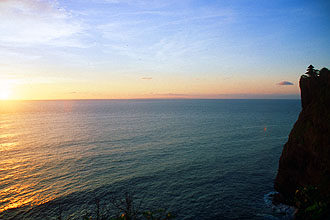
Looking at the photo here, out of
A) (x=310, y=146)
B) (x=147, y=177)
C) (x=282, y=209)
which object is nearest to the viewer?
(x=310, y=146)

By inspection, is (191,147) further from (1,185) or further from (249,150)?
(1,185)

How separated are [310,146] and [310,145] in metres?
0.13

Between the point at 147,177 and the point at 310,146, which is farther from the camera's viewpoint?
the point at 147,177

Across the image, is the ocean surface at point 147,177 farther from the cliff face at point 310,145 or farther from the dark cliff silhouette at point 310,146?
the cliff face at point 310,145

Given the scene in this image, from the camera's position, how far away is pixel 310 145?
83.4 ft

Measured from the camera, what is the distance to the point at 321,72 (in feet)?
91.2

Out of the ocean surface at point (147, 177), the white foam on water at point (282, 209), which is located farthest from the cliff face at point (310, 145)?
the ocean surface at point (147, 177)

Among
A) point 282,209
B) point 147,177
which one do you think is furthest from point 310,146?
point 147,177

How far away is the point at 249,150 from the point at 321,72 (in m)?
29.3

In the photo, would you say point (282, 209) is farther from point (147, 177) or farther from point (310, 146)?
point (147, 177)

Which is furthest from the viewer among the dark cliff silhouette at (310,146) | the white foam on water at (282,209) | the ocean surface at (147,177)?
the ocean surface at (147,177)

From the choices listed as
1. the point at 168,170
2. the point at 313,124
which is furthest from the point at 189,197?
the point at 313,124

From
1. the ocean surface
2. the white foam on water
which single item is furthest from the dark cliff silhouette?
the ocean surface

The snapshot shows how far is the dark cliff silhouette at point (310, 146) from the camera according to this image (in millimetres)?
23219
